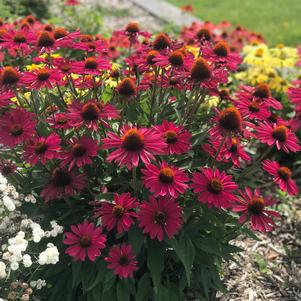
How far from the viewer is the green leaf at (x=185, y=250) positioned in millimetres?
2121

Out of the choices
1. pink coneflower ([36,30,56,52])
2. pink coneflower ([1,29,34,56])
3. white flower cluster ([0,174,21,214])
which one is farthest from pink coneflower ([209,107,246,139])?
pink coneflower ([1,29,34,56])

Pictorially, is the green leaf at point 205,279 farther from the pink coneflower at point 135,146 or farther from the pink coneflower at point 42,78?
the pink coneflower at point 42,78

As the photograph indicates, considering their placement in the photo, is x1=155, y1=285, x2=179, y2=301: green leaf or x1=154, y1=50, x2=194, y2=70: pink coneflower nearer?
x1=155, y1=285, x2=179, y2=301: green leaf

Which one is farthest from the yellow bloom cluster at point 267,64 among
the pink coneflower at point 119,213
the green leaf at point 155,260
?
the pink coneflower at point 119,213

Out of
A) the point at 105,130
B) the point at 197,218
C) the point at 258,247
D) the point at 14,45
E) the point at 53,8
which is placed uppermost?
the point at 14,45

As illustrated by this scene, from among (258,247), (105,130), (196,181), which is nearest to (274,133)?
(196,181)

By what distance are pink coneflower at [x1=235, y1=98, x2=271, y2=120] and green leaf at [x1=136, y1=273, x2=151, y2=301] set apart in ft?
3.13

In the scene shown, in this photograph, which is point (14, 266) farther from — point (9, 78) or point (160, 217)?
point (9, 78)

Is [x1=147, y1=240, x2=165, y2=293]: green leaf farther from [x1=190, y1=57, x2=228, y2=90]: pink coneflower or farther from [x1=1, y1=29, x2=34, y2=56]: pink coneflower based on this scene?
[x1=1, y1=29, x2=34, y2=56]: pink coneflower

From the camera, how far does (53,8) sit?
305 inches

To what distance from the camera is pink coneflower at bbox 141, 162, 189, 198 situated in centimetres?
200

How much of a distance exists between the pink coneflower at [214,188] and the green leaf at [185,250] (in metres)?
0.24

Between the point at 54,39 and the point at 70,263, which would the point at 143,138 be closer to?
the point at 70,263

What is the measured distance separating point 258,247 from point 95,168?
1.44 m
